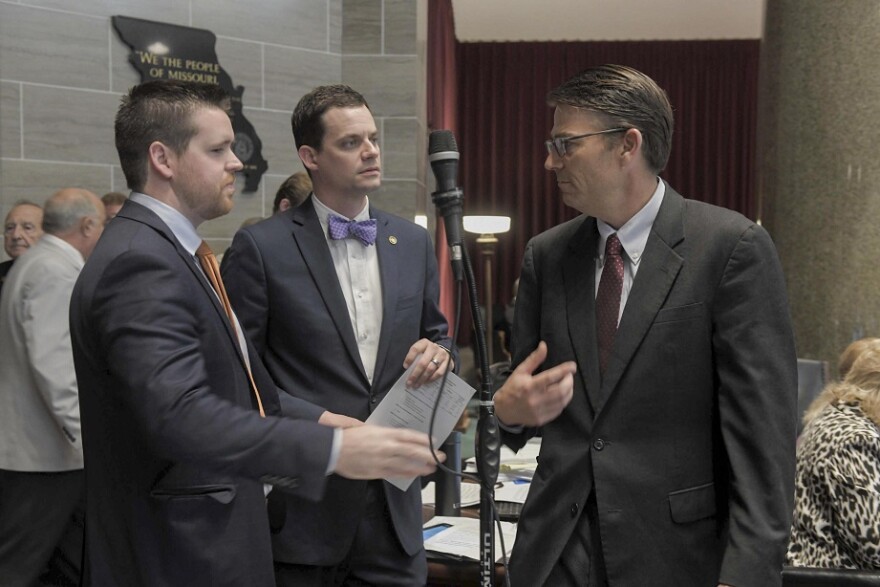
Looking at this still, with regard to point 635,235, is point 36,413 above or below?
below

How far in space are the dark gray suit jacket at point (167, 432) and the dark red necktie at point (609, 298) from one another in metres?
0.55

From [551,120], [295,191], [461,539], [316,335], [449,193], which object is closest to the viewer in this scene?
[449,193]

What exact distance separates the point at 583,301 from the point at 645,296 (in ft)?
0.43

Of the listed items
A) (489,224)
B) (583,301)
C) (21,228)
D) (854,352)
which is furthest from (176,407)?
(489,224)

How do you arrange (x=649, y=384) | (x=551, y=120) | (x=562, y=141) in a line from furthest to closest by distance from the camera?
(x=551, y=120)
(x=562, y=141)
(x=649, y=384)

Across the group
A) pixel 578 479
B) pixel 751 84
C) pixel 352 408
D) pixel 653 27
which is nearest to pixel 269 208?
pixel 352 408

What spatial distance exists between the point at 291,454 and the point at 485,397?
368 millimetres

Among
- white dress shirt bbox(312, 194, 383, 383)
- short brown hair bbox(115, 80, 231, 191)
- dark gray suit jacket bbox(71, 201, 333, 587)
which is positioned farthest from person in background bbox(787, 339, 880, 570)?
short brown hair bbox(115, 80, 231, 191)

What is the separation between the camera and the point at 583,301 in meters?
1.87

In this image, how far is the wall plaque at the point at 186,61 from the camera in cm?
570

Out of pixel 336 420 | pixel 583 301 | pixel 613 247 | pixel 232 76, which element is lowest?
pixel 336 420

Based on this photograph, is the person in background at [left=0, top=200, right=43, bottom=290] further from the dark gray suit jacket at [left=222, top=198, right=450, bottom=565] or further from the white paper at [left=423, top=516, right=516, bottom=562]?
the white paper at [left=423, top=516, right=516, bottom=562]

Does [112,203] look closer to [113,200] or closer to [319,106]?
[113,200]

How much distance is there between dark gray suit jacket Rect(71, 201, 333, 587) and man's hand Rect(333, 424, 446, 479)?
0.15 ft
